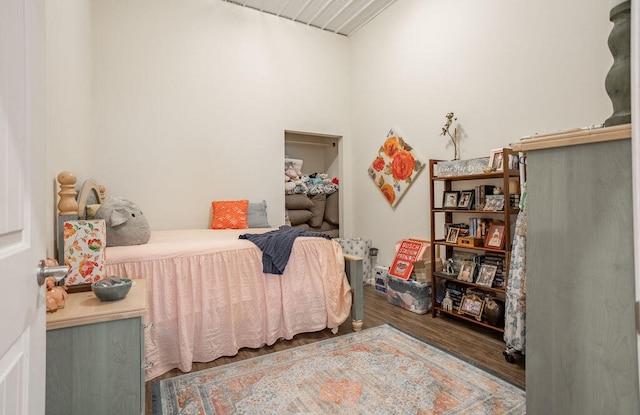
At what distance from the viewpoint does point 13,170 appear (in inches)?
24.0

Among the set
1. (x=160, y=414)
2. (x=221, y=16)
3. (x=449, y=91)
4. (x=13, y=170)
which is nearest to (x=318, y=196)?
(x=449, y=91)

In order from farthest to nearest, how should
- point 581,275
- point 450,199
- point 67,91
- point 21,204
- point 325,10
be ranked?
point 325,10, point 450,199, point 67,91, point 581,275, point 21,204

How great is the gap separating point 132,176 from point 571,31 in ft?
13.0

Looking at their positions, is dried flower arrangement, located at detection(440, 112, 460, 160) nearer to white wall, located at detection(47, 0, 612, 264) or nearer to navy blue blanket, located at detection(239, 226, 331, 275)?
white wall, located at detection(47, 0, 612, 264)

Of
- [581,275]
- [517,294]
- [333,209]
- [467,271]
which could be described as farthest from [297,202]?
[581,275]

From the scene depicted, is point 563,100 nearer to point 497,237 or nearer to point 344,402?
point 497,237

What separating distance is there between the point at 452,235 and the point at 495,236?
17.0 inches

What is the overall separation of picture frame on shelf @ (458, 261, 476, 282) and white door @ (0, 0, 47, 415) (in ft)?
9.09

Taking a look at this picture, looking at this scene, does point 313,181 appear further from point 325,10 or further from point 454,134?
point 325,10

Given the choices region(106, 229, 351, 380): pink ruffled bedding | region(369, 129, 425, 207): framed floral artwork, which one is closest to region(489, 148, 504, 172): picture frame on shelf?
region(369, 129, 425, 207): framed floral artwork

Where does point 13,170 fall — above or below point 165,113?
below

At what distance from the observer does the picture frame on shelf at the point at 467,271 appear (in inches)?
110

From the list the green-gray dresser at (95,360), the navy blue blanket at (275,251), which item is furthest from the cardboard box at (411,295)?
the green-gray dresser at (95,360)

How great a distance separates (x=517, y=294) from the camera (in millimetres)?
2131
